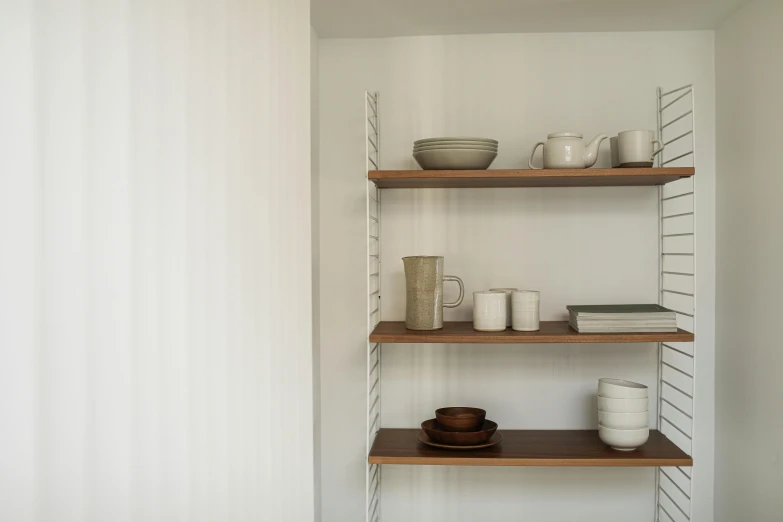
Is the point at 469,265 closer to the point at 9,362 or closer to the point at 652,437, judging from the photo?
the point at 652,437

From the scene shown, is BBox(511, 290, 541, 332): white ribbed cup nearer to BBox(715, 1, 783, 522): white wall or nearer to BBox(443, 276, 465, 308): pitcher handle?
BBox(443, 276, 465, 308): pitcher handle

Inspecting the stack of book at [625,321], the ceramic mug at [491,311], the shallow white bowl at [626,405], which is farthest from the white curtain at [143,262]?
the shallow white bowl at [626,405]

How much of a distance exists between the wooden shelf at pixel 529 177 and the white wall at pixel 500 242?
0.13 metres

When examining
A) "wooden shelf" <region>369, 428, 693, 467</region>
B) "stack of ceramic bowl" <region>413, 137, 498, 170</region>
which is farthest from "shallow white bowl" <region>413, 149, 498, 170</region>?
"wooden shelf" <region>369, 428, 693, 467</region>

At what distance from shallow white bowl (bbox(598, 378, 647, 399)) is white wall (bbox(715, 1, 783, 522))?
33 centimetres

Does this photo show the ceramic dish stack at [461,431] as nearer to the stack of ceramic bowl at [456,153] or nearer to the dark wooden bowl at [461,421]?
the dark wooden bowl at [461,421]

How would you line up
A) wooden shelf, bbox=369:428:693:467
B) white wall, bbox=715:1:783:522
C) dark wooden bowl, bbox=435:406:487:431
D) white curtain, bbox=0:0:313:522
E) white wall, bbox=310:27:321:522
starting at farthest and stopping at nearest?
white wall, bbox=310:27:321:522 < dark wooden bowl, bbox=435:406:487:431 < wooden shelf, bbox=369:428:693:467 < white wall, bbox=715:1:783:522 < white curtain, bbox=0:0:313:522

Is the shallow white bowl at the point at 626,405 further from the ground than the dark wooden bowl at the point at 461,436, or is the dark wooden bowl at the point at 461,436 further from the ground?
the shallow white bowl at the point at 626,405

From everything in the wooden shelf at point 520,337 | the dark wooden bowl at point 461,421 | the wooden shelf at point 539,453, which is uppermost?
the wooden shelf at point 520,337

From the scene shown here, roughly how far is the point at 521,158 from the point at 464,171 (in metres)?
0.39

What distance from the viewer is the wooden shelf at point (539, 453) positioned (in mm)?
1942

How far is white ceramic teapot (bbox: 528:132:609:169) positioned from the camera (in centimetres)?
197

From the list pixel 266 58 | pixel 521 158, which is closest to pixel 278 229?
pixel 266 58

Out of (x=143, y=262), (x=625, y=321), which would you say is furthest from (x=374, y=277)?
(x=143, y=262)
